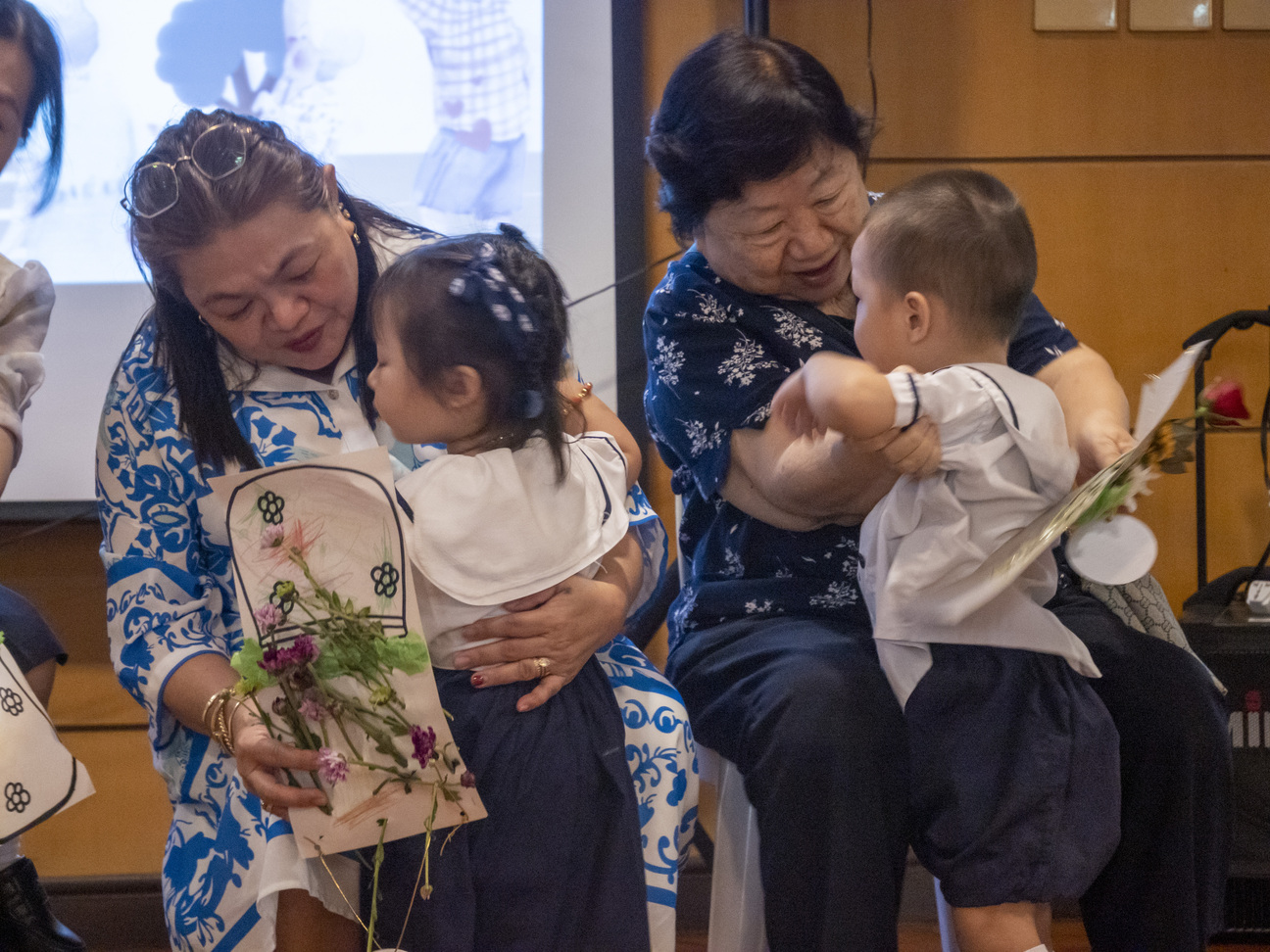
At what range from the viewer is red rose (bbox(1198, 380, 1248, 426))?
3.70 ft

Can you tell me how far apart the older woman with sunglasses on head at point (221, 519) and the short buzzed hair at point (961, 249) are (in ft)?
1.60

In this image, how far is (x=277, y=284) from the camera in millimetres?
1328

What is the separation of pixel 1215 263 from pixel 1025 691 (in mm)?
1570

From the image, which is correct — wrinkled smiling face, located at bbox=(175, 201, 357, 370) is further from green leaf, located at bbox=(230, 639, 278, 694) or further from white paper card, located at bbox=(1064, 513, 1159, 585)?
white paper card, located at bbox=(1064, 513, 1159, 585)

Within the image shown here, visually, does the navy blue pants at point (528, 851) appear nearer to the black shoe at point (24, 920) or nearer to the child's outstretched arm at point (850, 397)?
the child's outstretched arm at point (850, 397)

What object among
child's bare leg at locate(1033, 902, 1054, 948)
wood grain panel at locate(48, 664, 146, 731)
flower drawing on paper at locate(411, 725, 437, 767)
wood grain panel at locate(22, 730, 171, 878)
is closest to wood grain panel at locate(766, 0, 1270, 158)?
child's bare leg at locate(1033, 902, 1054, 948)

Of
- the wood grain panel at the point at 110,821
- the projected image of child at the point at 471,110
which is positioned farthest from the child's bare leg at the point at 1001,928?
the wood grain panel at the point at 110,821

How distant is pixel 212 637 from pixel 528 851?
51 cm

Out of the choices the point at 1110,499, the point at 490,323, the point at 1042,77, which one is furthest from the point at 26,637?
the point at 1042,77

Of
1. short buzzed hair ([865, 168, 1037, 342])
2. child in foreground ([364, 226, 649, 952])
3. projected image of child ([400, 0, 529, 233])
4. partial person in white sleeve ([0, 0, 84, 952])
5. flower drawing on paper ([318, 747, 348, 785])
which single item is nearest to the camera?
flower drawing on paper ([318, 747, 348, 785])

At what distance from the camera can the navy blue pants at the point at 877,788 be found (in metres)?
1.19

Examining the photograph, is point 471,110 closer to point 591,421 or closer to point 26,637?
point 591,421

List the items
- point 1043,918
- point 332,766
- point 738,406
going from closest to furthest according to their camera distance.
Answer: point 332,766, point 1043,918, point 738,406

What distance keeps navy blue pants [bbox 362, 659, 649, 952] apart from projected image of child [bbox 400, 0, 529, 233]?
1.34m
